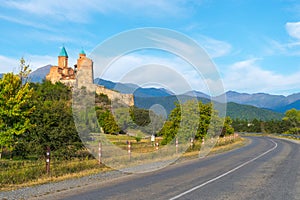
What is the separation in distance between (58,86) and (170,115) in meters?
96.9

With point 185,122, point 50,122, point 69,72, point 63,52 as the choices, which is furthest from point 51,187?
point 63,52

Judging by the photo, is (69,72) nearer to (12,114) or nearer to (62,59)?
(62,59)

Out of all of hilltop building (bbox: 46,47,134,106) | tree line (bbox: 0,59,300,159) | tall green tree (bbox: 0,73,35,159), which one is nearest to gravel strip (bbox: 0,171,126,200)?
tree line (bbox: 0,59,300,159)

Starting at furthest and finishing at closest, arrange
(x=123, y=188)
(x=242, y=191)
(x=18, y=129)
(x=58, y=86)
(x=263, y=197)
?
(x=58, y=86)
(x=18, y=129)
(x=123, y=188)
(x=242, y=191)
(x=263, y=197)

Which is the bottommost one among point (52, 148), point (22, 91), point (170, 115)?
point (52, 148)

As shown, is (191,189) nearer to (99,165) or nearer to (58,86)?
(99,165)

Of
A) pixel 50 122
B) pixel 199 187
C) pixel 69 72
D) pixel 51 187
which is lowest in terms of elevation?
pixel 199 187

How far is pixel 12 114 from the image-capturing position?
22.8m

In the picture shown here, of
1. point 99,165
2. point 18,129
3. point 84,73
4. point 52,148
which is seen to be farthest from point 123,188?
point 84,73

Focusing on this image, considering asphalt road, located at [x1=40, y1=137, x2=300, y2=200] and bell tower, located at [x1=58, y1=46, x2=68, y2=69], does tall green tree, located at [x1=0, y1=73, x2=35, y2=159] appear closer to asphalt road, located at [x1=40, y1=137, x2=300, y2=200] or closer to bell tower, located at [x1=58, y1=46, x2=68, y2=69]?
asphalt road, located at [x1=40, y1=137, x2=300, y2=200]

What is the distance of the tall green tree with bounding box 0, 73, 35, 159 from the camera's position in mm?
22455

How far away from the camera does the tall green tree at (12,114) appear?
73.7 feet

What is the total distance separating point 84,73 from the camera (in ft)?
358

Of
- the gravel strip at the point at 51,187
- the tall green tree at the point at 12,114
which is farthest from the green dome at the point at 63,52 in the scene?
the gravel strip at the point at 51,187
